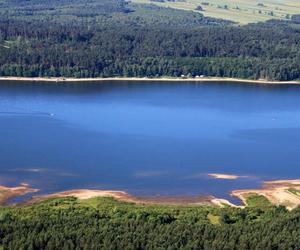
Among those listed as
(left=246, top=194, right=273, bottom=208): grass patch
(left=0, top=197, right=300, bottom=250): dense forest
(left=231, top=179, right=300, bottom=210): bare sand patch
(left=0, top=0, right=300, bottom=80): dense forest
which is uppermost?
(left=0, top=0, right=300, bottom=80): dense forest

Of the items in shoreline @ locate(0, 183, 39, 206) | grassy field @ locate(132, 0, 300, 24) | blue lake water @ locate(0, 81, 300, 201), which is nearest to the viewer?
shoreline @ locate(0, 183, 39, 206)

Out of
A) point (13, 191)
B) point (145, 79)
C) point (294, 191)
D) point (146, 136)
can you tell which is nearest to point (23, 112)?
point (146, 136)

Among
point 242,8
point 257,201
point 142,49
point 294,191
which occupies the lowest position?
point 294,191

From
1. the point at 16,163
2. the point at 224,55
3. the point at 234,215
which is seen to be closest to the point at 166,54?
the point at 224,55

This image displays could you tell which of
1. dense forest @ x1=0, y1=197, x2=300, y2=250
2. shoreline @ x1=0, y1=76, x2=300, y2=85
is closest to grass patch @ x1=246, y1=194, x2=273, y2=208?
dense forest @ x1=0, y1=197, x2=300, y2=250

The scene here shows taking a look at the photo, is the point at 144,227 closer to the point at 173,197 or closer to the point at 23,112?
the point at 173,197

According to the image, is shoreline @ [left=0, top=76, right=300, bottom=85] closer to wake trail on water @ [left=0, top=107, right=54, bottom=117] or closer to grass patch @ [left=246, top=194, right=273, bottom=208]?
wake trail on water @ [left=0, top=107, right=54, bottom=117]
